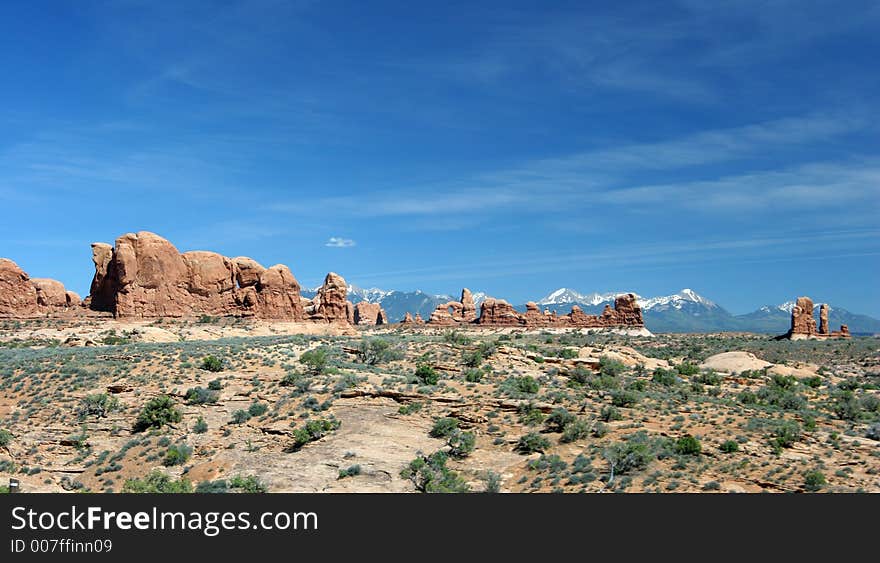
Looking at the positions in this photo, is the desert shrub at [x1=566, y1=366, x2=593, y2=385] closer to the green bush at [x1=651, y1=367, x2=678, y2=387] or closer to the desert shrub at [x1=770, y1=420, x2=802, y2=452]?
the green bush at [x1=651, y1=367, x2=678, y2=387]

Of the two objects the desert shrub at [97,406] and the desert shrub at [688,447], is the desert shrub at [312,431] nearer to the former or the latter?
the desert shrub at [97,406]

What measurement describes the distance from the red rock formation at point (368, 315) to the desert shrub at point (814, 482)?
105 metres

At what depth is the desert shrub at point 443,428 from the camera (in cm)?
2542

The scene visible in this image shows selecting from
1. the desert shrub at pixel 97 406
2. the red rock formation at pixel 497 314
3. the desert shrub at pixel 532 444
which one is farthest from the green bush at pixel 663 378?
the red rock formation at pixel 497 314

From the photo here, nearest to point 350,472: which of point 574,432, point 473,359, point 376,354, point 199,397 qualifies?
point 574,432

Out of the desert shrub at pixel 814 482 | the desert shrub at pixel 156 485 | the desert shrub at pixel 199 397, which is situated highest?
the desert shrub at pixel 199 397

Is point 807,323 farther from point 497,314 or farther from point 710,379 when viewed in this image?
point 710,379

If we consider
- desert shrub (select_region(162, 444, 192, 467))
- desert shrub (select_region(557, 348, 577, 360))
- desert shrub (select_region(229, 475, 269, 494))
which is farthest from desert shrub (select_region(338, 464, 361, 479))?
desert shrub (select_region(557, 348, 577, 360))

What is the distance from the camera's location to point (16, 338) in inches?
1875

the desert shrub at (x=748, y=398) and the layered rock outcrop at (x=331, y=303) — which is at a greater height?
the layered rock outcrop at (x=331, y=303)

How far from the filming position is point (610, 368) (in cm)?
3722

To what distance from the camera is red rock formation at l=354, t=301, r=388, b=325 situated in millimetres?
125812

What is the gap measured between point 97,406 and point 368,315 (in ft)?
325

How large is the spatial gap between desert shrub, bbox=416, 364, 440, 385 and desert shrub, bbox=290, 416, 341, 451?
19.7 feet
